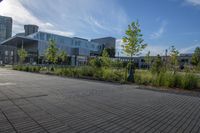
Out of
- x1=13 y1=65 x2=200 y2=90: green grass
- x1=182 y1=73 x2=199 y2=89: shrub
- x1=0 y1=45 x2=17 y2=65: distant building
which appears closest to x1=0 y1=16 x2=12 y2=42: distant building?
x1=0 y1=45 x2=17 y2=65: distant building

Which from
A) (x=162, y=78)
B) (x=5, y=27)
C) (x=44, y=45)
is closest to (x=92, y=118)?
(x=162, y=78)

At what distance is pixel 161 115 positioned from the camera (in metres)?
5.25

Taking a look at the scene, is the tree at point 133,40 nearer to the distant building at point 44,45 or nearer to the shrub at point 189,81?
the shrub at point 189,81

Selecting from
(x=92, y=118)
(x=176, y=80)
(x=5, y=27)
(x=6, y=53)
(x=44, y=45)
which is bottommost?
(x=92, y=118)

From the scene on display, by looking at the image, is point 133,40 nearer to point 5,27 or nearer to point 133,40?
point 133,40

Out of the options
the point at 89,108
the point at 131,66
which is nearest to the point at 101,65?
the point at 131,66

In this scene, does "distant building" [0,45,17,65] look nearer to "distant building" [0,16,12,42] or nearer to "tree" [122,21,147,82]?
"distant building" [0,16,12,42]

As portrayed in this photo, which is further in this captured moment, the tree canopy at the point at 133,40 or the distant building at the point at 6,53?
the distant building at the point at 6,53

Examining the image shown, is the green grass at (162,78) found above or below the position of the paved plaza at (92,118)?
above

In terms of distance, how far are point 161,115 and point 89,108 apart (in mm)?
2291

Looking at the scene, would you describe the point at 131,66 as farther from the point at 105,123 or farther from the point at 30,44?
the point at 30,44

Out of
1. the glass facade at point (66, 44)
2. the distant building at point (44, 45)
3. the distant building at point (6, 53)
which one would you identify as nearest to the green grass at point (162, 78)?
the distant building at point (44, 45)

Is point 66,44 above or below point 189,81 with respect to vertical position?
above

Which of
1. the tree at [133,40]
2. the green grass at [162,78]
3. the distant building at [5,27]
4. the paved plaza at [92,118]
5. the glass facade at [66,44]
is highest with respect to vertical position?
the distant building at [5,27]
